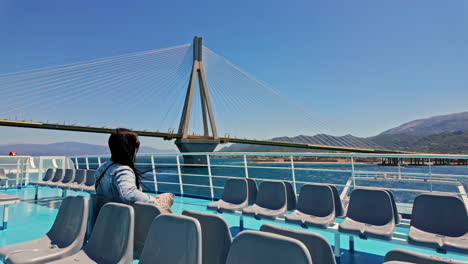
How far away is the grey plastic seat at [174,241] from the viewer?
1.00 m

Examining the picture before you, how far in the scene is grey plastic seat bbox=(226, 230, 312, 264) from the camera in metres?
0.77

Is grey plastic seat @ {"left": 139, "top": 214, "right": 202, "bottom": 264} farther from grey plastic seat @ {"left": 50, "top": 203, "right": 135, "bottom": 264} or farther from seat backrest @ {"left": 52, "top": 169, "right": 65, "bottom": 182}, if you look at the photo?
seat backrest @ {"left": 52, "top": 169, "right": 65, "bottom": 182}

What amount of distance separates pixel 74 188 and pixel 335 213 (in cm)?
348

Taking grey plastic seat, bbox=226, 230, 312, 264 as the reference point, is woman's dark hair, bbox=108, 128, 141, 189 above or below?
above

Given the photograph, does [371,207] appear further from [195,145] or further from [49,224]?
[195,145]

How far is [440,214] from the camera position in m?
1.78

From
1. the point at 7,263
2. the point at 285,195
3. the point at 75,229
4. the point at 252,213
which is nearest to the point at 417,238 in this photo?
the point at 285,195

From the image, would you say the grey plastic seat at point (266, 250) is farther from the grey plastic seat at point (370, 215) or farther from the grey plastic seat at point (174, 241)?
the grey plastic seat at point (370, 215)

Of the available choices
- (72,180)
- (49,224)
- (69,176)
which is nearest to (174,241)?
(49,224)

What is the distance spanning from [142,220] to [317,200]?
1.45 meters

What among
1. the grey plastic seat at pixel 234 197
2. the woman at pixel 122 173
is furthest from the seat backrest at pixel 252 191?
the woman at pixel 122 173

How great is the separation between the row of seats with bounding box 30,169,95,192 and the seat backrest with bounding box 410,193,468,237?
11.8 feet

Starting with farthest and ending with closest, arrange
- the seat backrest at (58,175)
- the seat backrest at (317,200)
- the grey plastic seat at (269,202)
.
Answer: the seat backrest at (58,175), the grey plastic seat at (269,202), the seat backrest at (317,200)

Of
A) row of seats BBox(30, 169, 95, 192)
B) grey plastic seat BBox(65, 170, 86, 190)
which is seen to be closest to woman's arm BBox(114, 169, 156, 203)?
row of seats BBox(30, 169, 95, 192)
